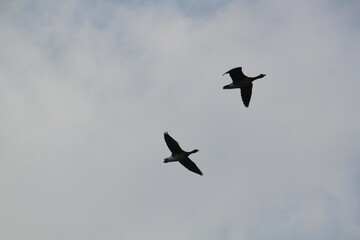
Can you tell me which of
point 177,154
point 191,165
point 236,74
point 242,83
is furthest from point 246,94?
point 177,154

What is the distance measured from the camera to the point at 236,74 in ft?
148

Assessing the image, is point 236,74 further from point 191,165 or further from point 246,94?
point 191,165

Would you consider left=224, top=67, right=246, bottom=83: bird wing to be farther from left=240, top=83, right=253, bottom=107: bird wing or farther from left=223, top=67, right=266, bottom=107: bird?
left=240, top=83, right=253, bottom=107: bird wing

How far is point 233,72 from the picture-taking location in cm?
4472

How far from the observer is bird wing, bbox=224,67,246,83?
44.5 meters

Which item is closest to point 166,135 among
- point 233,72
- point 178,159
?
point 178,159

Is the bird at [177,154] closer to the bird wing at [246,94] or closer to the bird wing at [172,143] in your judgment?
the bird wing at [172,143]

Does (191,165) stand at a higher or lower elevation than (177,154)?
lower

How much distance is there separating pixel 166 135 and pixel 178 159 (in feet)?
7.72

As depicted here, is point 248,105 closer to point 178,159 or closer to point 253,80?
point 253,80

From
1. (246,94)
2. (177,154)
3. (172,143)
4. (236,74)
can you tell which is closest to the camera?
(236,74)

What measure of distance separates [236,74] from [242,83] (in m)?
1.24

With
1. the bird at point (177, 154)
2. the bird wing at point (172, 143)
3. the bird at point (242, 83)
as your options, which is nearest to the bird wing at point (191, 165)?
the bird at point (177, 154)

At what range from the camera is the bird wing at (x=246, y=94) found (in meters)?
46.5
